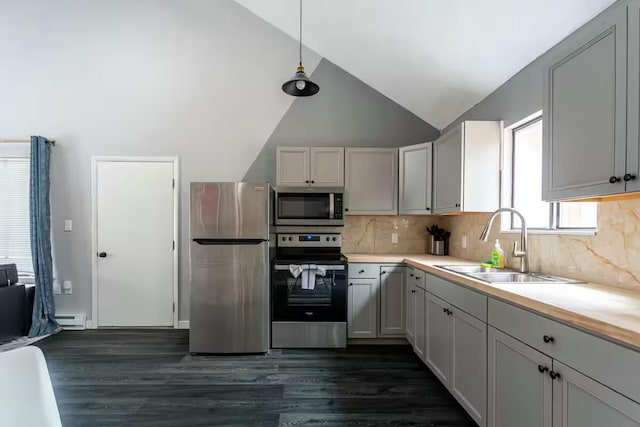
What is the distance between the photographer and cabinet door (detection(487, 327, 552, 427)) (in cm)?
124

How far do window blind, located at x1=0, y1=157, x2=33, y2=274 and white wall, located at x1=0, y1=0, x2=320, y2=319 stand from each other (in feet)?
1.06

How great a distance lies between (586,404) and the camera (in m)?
1.04

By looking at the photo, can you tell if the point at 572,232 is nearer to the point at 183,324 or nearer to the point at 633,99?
the point at 633,99

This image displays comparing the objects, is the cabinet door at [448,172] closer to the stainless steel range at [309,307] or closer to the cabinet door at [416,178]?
the cabinet door at [416,178]

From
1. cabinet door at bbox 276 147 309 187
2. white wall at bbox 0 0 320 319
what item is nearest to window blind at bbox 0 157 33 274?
white wall at bbox 0 0 320 319

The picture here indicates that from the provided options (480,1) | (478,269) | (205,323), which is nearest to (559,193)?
(478,269)

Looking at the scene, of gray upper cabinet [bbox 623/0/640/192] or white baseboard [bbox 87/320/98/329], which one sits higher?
gray upper cabinet [bbox 623/0/640/192]

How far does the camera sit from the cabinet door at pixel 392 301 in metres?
3.04

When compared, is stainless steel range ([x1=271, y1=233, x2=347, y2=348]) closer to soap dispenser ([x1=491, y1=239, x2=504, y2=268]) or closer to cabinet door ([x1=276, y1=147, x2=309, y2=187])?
cabinet door ([x1=276, y1=147, x2=309, y2=187])

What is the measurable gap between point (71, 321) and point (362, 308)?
327 centimetres

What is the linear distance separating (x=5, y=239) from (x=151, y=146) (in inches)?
77.7

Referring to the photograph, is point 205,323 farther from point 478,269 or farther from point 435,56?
point 435,56

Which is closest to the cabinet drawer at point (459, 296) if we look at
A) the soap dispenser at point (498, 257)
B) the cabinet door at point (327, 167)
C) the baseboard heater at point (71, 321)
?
the soap dispenser at point (498, 257)

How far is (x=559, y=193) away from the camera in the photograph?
1523 mm
